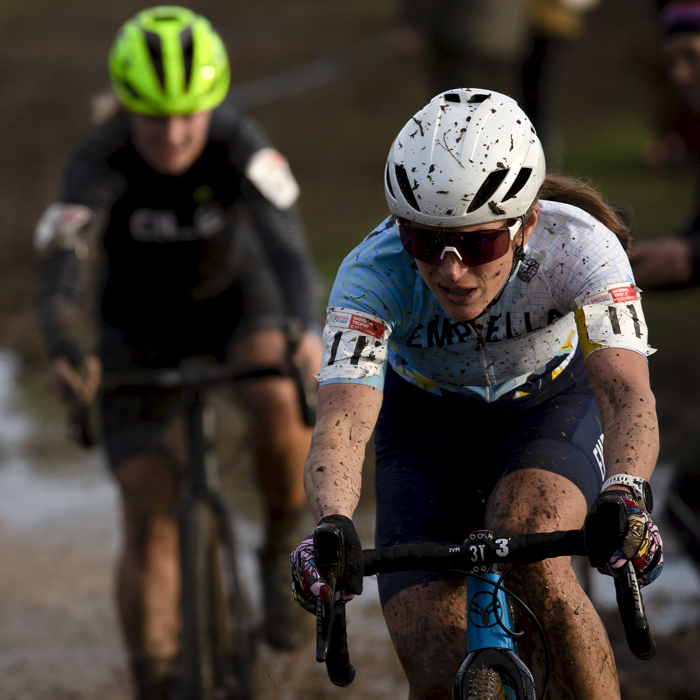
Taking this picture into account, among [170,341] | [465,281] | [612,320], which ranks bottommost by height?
[170,341]

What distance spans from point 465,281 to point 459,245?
0.29 ft

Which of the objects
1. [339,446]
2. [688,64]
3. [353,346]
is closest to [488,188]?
[353,346]

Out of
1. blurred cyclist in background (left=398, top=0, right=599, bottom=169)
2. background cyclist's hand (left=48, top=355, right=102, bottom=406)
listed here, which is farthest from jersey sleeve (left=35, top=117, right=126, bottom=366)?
blurred cyclist in background (left=398, top=0, right=599, bottom=169)

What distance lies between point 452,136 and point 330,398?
0.73 m

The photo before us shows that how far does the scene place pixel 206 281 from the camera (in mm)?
4941

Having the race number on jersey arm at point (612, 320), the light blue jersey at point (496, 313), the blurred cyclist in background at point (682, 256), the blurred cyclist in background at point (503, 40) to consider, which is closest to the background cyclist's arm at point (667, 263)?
the blurred cyclist in background at point (682, 256)

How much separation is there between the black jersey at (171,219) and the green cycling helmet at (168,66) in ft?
0.85

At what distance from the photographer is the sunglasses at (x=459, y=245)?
2.53 m

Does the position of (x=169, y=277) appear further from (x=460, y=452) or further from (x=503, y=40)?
(x=503, y=40)

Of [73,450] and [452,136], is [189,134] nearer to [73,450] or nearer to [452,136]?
[452,136]

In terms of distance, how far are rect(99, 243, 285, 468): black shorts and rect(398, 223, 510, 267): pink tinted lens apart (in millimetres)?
2212

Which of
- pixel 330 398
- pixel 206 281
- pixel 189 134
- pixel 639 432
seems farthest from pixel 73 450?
pixel 639 432

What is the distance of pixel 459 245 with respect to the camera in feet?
→ 8.31

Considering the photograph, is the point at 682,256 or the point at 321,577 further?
the point at 682,256
